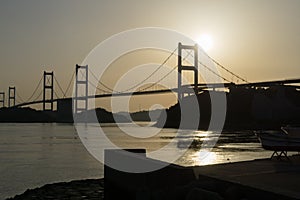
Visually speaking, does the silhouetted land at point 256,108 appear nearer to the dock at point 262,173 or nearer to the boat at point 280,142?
the boat at point 280,142

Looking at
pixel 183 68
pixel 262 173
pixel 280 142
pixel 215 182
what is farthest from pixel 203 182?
pixel 183 68

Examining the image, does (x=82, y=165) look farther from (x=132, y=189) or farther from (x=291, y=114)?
(x=291, y=114)

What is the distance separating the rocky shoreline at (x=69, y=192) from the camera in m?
9.65

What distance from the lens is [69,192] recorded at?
10266mm

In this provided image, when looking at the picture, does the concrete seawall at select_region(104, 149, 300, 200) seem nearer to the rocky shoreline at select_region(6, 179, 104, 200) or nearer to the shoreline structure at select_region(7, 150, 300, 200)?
the shoreline structure at select_region(7, 150, 300, 200)

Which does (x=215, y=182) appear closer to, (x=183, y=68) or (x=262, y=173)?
(x=262, y=173)

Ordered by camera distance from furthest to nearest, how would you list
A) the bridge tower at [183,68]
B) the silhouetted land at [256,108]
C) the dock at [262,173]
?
the silhouetted land at [256,108]
the bridge tower at [183,68]
the dock at [262,173]

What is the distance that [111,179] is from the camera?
23.7 feet

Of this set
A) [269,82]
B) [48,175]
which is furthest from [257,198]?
[269,82]

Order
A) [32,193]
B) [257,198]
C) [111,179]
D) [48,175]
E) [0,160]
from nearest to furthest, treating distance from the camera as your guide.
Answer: [257,198]
[111,179]
[32,193]
[48,175]
[0,160]

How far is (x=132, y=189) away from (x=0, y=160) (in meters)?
15.6

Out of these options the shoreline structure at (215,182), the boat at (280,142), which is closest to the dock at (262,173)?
the shoreline structure at (215,182)

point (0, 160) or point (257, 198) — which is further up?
point (257, 198)

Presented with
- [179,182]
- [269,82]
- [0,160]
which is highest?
[269,82]
